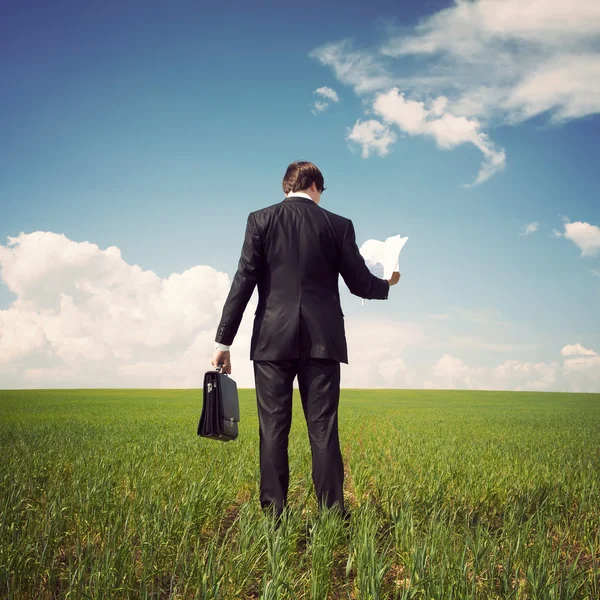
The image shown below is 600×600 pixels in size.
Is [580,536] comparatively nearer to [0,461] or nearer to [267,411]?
[267,411]

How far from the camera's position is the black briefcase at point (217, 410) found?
163 inches

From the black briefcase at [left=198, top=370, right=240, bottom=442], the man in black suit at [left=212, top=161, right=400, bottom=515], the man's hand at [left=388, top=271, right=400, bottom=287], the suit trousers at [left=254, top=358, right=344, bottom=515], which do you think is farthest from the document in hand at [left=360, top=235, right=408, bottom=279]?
the black briefcase at [left=198, top=370, right=240, bottom=442]

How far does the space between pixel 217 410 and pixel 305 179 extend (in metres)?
1.99

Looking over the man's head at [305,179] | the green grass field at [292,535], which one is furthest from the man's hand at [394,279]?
the green grass field at [292,535]

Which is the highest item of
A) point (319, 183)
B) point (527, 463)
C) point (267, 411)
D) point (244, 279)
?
point (319, 183)

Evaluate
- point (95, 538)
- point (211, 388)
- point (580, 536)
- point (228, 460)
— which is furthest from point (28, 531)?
point (580, 536)

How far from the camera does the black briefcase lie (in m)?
4.14

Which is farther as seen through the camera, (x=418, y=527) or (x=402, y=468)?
(x=402, y=468)

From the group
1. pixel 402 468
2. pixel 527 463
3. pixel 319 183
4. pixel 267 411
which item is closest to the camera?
pixel 267 411

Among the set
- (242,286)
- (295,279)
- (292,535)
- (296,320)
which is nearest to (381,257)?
(295,279)

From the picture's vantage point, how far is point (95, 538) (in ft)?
12.3

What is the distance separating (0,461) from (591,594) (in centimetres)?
707

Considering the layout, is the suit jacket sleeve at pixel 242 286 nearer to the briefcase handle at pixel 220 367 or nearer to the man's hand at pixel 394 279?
the briefcase handle at pixel 220 367

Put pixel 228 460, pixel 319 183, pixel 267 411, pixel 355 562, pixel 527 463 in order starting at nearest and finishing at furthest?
pixel 355 562
pixel 267 411
pixel 319 183
pixel 228 460
pixel 527 463
